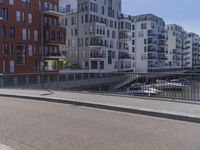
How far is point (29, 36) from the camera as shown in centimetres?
5331

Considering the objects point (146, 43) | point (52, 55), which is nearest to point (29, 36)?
point (52, 55)

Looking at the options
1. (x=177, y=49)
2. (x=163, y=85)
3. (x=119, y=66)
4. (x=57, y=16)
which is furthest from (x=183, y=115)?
(x=177, y=49)

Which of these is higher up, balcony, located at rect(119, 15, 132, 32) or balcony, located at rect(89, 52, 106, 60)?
balcony, located at rect(119, 15, 132, 32)

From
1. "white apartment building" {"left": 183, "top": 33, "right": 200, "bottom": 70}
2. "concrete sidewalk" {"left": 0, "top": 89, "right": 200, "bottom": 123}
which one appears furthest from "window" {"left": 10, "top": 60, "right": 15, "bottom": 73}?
"white apartment building" {"left": 183, "top": 33, "right": 200, "bottom": 70}

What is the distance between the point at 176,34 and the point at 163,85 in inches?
4514

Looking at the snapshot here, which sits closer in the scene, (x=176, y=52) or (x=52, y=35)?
Result: (x=52, y=35)

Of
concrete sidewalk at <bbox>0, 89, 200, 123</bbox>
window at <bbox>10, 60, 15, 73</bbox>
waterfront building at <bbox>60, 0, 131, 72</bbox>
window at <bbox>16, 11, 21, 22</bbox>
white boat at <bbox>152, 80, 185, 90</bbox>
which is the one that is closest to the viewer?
concrete sidewalk at <bbox>0, 89, 200, 123</bbox>

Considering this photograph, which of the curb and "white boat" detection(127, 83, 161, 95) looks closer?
the curb

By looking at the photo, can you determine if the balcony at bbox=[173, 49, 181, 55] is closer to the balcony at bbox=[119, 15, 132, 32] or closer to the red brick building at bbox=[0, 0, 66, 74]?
the balcony at bbox=[119, 15, 132, 32]

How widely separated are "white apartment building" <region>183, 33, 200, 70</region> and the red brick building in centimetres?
8842

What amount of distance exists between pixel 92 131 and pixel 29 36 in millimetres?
47673

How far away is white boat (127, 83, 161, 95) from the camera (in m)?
14.3

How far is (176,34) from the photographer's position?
406ft

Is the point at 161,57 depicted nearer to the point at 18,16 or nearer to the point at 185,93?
the point at 18,16
